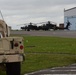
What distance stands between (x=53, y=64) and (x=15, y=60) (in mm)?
5422

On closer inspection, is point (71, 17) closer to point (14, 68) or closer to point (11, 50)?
point (14, 68)

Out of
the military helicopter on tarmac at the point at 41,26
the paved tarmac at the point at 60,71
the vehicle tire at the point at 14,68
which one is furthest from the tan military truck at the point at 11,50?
the military helicopter on tarmac at the point at 41,26

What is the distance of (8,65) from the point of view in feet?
42.7

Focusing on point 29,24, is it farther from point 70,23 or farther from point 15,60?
point 15,60

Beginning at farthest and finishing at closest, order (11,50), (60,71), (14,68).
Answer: (60,71), (14,68), (11,50)

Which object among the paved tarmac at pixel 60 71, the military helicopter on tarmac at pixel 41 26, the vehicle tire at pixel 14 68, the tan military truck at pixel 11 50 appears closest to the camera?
the tan military truck at pixel 11 50

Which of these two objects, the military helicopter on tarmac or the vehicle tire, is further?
the military helicopter on tarmac

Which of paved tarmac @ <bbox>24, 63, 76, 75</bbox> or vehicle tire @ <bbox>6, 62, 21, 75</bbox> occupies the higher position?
vehicle tire @ <bbox>6, 62, 21, 75</bbox>

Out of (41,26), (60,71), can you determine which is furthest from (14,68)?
(41,26)

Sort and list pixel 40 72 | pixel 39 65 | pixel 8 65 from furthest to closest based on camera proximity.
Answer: pixel 39 65 → pixel 40 72 → pixel 8 65

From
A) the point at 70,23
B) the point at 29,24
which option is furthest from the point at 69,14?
the point at 29,24

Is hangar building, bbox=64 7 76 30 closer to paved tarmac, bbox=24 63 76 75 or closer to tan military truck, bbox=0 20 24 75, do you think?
paved tarmac, bbox=24 63 76 75

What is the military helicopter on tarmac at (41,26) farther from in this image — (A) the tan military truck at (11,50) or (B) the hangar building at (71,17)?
(A) the tan military truck at (11,50)

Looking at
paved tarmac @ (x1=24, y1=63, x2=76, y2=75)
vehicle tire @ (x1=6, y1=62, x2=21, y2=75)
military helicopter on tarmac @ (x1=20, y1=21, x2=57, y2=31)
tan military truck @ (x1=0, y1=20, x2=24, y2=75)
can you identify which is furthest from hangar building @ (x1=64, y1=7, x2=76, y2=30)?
tan military truck @ (x1=0, y1=20, x2=24, y2=75)
